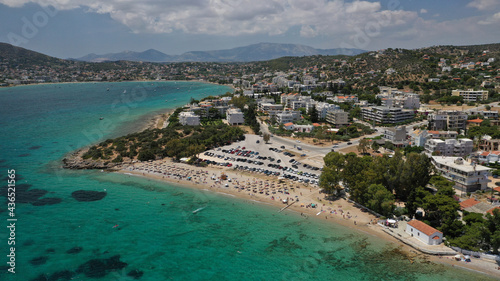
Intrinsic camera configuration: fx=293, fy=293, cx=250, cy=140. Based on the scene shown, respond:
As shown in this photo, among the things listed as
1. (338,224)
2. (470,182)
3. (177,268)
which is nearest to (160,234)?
(177,268)

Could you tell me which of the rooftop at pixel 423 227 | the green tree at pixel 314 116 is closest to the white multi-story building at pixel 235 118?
the green tree at pixel 314 116

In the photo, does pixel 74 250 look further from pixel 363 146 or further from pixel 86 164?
pixel 363 146

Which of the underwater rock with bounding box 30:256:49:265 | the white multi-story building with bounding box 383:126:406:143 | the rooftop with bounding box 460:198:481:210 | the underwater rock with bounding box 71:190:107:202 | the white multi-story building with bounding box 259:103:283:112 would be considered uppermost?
the white multi-story building with bounding box 259:103:283:112

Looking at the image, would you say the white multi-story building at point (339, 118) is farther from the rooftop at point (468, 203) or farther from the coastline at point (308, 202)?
the rooftop at point (468, 203)

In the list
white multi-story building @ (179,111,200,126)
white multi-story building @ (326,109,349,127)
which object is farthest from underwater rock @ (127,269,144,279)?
white multi-story building @ (326,109,349,127)

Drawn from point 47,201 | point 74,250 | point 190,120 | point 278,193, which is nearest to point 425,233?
point 278,193

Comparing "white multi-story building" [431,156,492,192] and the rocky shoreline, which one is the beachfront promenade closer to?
"white multi-story building" [431,156,492,192]
